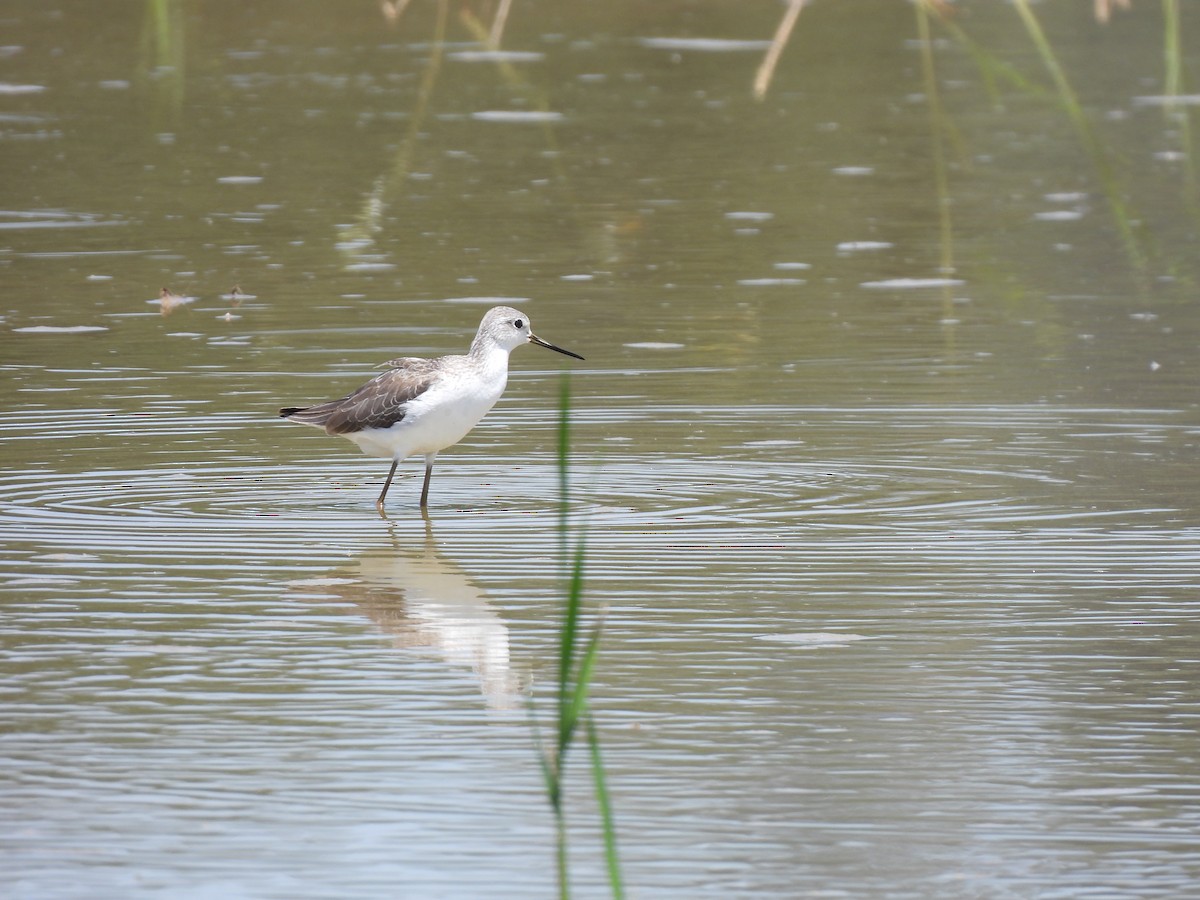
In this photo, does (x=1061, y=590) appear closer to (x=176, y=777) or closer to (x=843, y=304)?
(x=176, y=777)

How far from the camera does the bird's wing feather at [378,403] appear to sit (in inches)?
357

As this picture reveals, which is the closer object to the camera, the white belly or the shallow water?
the shallow water

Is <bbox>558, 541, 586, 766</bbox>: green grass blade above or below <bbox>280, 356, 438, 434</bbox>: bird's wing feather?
above

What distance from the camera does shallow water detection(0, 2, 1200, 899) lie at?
16.8 ft

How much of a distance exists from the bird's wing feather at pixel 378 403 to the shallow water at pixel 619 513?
0.30 meters

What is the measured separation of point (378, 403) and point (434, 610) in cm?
203

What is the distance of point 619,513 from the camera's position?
862 cm

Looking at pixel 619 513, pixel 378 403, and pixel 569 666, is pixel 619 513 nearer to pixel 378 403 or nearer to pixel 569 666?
pixel 378 403

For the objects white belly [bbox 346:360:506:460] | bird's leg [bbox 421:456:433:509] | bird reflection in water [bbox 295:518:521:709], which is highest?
bird reflection in water [bbox 295:518:521:709]

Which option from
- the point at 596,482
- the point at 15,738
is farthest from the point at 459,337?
the point at 15,738

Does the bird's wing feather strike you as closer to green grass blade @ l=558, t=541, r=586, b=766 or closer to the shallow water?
the shallow water

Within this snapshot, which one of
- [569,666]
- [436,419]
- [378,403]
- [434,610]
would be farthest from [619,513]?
[569,666]

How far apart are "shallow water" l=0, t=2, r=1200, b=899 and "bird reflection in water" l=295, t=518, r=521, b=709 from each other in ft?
0.08

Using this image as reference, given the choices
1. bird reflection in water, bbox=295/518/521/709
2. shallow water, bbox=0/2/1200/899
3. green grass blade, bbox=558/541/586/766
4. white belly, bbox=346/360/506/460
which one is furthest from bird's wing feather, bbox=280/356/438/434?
green grass blade, bbox=558/541/586/766
